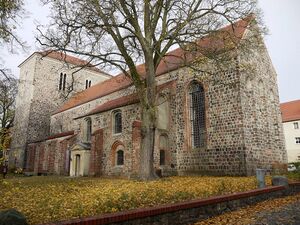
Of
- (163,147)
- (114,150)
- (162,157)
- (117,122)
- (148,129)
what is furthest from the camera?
(117,122)

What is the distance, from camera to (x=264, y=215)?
7.00 m

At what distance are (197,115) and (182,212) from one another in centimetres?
1269

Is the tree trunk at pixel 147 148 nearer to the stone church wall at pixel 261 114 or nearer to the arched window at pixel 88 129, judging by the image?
Result: the stone church wall at pixel 261 114

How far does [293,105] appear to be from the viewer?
42.7 metres

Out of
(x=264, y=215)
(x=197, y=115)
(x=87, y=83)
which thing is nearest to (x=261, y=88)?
(x=197, y=115)

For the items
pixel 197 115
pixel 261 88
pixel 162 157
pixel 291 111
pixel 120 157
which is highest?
pixel 291 111

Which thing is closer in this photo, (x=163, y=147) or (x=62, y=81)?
(x=163, y=147)

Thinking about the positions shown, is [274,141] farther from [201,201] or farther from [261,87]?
[201,201]

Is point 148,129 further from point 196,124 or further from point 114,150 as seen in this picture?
point 114,150

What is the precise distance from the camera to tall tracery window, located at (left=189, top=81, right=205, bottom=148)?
17906mm

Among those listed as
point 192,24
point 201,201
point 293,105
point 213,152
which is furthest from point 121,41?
point 293,105

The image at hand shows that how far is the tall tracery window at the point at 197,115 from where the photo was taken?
1791 centimetres

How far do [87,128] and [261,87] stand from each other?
57.0ft

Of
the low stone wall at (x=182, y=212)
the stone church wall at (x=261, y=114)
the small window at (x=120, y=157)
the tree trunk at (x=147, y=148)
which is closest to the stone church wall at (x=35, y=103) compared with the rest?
the small window at (x=120, y=157)
